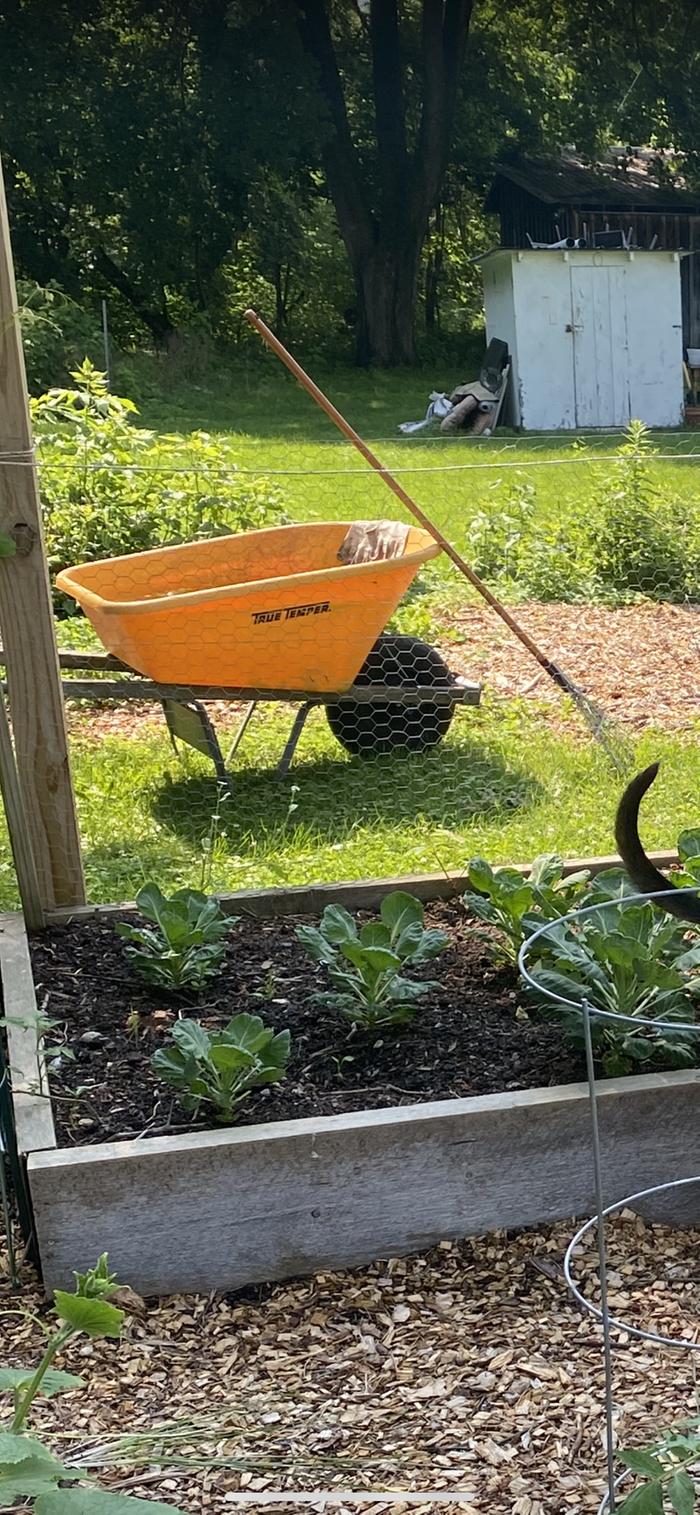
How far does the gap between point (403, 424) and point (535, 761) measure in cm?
1259

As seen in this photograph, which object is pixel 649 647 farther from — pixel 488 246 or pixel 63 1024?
pixel 488 246

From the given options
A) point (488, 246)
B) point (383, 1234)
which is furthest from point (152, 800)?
point (488, 246)

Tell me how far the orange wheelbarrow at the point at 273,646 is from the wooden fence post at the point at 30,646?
1.24 meters

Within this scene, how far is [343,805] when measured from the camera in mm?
4910

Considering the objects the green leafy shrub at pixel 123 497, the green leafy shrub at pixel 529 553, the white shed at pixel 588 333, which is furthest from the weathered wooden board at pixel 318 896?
the white shed at pixel 588 333

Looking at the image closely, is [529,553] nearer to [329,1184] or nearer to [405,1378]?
[329,1184]

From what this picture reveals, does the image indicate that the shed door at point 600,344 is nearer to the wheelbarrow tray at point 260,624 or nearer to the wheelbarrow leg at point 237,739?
the wheelbarrow tray at point 260,624

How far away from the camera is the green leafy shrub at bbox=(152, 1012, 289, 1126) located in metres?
2.46

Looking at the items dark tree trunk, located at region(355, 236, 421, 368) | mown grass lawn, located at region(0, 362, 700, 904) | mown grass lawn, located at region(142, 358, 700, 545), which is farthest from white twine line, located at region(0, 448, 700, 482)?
dark tree trunk, located at region(355, 236, 421, 368)

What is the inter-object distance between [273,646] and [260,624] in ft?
0.31

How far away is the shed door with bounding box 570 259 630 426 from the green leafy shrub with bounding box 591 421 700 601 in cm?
1071

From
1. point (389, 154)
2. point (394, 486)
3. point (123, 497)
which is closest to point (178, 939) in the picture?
point (394, 486)

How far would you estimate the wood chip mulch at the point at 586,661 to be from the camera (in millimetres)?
6090

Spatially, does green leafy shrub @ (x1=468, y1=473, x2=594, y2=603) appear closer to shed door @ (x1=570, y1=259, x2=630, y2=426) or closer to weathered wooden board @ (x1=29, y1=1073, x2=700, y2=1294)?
weathered wooden board @ (x1=29, y1=1073, x2=700, y2=1294)
